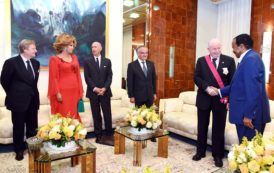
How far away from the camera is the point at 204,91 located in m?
2.96

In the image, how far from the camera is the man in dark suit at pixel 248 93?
2.16 meters

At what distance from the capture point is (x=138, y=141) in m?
2.85

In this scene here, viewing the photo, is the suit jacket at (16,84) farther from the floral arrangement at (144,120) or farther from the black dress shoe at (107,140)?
the floral arrangement at (144,120)

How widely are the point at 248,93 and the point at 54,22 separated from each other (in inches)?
134

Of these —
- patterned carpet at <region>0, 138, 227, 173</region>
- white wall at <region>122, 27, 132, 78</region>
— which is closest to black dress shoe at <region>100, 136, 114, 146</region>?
patterned carpet at <region>0, 138, 227, 173</region>

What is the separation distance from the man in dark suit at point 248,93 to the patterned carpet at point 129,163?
832 millimetres

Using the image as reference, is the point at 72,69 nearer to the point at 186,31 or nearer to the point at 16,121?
the point at 16,121

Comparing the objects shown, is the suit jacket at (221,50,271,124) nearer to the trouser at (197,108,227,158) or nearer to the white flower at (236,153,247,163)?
the trouser at (197,108,227,158)

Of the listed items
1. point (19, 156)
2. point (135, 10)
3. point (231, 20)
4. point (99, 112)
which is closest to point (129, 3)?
point (135, 10)

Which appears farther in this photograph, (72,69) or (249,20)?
(249,20)

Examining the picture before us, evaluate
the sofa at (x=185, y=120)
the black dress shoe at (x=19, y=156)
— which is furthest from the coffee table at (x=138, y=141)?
the black dress shoe at (x=19, y=156)

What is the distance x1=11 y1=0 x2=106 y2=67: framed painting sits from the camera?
4.00 metres

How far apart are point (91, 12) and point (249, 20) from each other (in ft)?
11.7

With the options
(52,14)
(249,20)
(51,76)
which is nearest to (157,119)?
(51,76)
